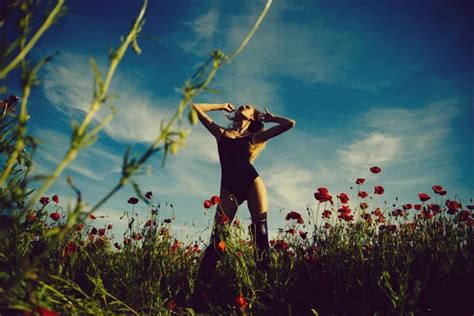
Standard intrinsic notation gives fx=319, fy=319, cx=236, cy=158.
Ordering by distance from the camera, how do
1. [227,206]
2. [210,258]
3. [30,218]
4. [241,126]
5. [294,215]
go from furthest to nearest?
1. [241,126]
2. [294,215]
3. [227,206]
4. [210,258]
5. [30,218]

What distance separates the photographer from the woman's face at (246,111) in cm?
444

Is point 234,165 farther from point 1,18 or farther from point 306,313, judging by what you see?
point 1,18

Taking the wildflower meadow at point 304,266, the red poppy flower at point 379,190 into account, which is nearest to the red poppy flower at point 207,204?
the wildflower meadow at point 304,266

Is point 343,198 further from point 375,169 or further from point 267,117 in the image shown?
point 267,117

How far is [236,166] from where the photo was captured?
12.1 feet

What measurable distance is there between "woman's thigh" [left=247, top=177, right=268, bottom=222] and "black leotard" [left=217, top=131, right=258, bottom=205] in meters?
0.07

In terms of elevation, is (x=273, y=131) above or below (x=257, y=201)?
above

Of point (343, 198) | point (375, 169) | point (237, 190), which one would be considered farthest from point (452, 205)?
point (237, 190)

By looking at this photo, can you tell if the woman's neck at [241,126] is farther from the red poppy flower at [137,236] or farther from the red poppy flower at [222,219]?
the red poppy flower at [137,236]

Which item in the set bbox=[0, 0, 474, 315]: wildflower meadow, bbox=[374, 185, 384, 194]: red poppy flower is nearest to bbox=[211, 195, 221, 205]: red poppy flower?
bbox=[0, 0, 474, 315]: wildflower meadow

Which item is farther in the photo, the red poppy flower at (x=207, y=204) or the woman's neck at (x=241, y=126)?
the woman's neck at (x=241, y=126)

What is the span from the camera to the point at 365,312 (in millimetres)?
2699

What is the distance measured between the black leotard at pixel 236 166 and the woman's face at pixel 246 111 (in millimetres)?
588

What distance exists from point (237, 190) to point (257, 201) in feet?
0.87
